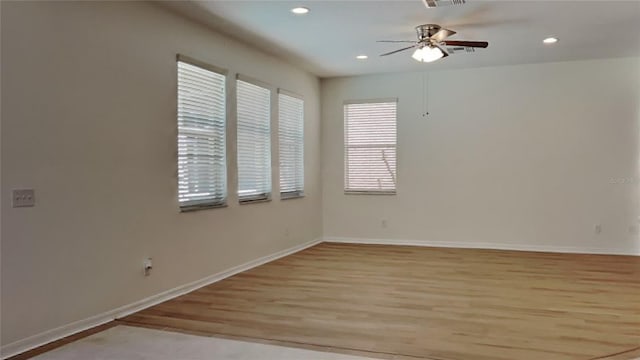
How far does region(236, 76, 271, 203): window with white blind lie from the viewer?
5914 mm

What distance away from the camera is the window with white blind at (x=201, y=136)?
487 centimetres

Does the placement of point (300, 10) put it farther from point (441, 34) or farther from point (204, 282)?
point (204, 282)

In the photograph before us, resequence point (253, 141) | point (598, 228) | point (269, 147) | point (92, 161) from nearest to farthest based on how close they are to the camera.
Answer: point (92, 161)
point (253, 141)
point (269, 147)
point (598, 228)

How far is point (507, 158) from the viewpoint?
24.1 ft

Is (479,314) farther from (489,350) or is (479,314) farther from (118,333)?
(118,333)

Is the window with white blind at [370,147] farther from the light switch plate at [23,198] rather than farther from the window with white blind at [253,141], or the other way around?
the light switch plate at [23,198]

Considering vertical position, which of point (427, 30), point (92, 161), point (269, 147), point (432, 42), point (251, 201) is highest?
point (427, 30)

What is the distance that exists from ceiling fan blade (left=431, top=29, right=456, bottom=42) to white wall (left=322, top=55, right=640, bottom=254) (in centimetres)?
251

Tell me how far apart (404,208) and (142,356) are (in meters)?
5.33

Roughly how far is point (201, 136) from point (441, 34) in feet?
8.59

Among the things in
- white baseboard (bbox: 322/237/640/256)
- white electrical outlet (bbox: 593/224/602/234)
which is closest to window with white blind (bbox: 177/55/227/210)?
white baseboard (bbox: 322/237/640/256)

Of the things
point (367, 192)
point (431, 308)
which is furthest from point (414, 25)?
point (367, 192)

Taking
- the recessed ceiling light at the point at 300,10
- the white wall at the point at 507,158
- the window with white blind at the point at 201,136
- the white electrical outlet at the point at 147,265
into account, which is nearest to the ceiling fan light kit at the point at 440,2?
the recessed ceiling light at the point at 300,10

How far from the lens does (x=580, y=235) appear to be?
706 cm
